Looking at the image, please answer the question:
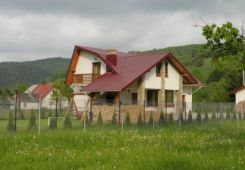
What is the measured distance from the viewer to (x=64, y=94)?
82.8 metres

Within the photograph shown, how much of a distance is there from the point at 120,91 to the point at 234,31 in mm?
28002

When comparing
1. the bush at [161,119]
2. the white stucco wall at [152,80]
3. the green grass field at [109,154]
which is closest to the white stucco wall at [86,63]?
the white stucco wall at [152,80]

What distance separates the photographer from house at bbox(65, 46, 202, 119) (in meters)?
41.6

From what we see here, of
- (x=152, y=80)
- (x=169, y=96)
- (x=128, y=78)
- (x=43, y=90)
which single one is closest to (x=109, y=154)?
(x=128, y=78)

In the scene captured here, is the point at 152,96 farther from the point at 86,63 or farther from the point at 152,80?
the point at 86,63

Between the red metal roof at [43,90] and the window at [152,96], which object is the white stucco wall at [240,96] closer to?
the window at [152,96]

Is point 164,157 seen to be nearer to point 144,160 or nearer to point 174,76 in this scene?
point 144,160

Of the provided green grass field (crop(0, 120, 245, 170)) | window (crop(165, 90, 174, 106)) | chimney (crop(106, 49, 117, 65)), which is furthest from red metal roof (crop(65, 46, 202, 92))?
green grass field (crop(0, 120, 245, 170))

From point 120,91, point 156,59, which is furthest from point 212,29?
point 156,59

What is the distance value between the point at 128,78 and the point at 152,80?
3.81m

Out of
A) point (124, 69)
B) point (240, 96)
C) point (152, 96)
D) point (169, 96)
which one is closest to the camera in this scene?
point (124, 69)

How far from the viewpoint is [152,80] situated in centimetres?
4412

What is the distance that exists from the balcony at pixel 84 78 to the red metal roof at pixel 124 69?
139cm

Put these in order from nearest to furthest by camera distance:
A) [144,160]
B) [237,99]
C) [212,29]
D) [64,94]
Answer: [144,160]
[212,29]
[237,99]
[64,94]
